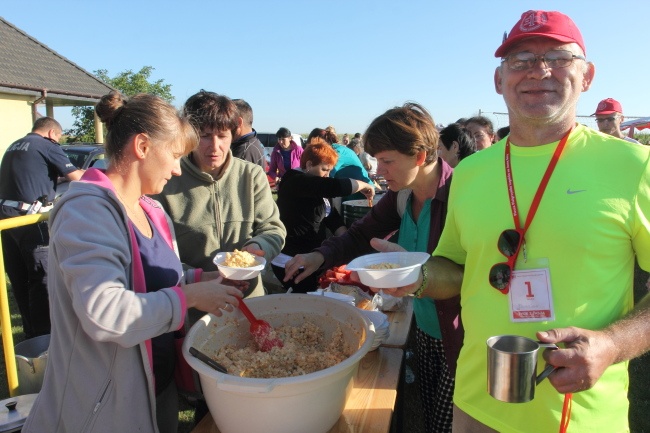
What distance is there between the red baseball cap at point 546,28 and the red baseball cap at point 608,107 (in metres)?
5.49

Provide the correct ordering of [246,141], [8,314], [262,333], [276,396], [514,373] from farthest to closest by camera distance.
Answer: [246,141] → [8,314] → [262,333] → [276,396] → [514,373]

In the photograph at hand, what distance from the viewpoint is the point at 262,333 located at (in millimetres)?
1825

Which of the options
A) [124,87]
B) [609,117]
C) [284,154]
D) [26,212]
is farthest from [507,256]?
[124,87]

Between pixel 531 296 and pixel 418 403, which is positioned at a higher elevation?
pixel 531 296

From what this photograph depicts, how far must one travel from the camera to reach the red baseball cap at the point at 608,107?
608 cm

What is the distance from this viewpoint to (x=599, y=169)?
1.36 m

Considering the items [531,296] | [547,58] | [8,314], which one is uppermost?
[547,58]

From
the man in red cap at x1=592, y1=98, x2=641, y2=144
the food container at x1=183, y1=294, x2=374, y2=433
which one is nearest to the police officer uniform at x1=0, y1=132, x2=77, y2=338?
the food container at x1=183, y1=294, x2=374, y2=433

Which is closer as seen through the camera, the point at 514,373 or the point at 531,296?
the point at 514,373

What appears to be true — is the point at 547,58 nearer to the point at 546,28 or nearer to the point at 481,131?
the point at 546,28

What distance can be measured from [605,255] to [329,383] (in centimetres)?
89

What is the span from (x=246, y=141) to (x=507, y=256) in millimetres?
3797

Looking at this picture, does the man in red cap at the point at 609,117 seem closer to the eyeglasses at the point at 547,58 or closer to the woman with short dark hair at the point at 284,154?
the eyeglasses at the point at 547,58

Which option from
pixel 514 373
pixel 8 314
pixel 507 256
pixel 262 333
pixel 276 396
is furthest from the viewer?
pixel 8 314
